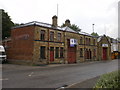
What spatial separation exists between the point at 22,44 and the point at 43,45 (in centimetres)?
424

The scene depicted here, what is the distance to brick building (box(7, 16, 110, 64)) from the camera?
23125 millimetres

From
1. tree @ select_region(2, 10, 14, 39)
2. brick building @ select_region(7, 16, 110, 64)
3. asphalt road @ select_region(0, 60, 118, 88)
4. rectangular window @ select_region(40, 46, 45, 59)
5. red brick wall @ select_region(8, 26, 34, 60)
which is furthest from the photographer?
tree @ select_region(2, 10, 14, 39)

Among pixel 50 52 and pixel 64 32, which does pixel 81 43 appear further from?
pixel 50 52

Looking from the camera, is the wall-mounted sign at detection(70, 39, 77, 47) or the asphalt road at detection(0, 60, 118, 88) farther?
the wall-mounted sign at detection(70, 39, 77, 47)

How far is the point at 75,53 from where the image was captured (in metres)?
30.7

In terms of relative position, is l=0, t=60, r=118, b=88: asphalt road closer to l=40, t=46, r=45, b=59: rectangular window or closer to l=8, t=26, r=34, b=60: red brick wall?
l=8, t=26, r=34, b=60: red brick wall

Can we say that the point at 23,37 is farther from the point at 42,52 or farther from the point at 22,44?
the point at 42,52

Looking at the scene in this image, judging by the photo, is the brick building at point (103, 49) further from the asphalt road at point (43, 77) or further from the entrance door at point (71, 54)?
the asphalt road at point (43, 77)

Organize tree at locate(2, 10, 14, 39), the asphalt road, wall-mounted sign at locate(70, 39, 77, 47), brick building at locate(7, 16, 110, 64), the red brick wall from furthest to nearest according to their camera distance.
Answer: tree at locate(2, 10, 14, 39)
wall-mounted sign at locate(70, 39, 77, 47)
the red brick wall
brick building at locate(7, 16, 110, 64)
the asphalt road

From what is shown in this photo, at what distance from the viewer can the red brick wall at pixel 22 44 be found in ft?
76.5

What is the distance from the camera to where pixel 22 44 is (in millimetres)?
24938

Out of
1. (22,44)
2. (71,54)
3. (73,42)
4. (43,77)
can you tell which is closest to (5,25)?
(22,44)

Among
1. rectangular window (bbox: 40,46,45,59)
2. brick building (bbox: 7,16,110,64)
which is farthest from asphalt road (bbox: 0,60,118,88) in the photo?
rectangular window (bbox: 40,46,45,59)

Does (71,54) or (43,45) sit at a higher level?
(43,45)
